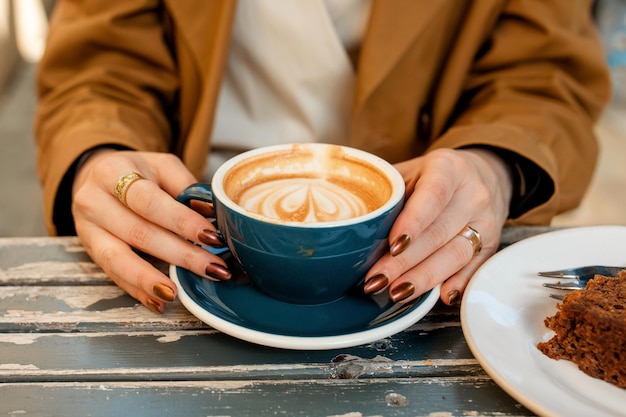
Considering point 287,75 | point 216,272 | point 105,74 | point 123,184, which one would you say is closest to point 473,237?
point 216,272

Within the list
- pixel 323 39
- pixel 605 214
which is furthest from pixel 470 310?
pixel 605 214

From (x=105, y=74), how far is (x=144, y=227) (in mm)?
481

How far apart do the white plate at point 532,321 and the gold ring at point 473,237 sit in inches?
1.3

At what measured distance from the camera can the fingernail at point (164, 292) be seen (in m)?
0.68

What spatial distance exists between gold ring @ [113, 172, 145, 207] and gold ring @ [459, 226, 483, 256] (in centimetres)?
38

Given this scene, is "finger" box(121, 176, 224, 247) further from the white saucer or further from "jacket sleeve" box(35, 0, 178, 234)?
"jacket sleeve" box(35, 0, 178, 234)

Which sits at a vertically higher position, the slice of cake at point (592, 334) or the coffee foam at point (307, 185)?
the coffee foam at point (307, 185)

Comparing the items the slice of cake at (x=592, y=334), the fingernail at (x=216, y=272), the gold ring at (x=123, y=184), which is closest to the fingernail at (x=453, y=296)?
the slice of cake at (x=592, y=334)

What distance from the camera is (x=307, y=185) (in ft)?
2.42

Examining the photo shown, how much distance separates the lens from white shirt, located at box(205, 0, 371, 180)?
113cm

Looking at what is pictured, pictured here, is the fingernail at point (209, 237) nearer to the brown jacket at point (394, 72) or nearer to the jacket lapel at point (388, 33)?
the brown jacket at point (394, 72)

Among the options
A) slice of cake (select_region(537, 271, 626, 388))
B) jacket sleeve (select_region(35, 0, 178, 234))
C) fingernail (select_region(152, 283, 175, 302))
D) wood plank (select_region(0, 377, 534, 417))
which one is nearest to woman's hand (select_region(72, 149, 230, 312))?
fingernail (select_region(152, 283, 175, 302))

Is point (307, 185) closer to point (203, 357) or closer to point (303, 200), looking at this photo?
point (303, 200)

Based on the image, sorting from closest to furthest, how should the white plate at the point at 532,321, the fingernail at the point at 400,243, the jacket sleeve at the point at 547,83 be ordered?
1. the white plate at the point at 532,321
2. the fingernail at the point at 400,243
3. the jacket sleeve at the point at 547,83
